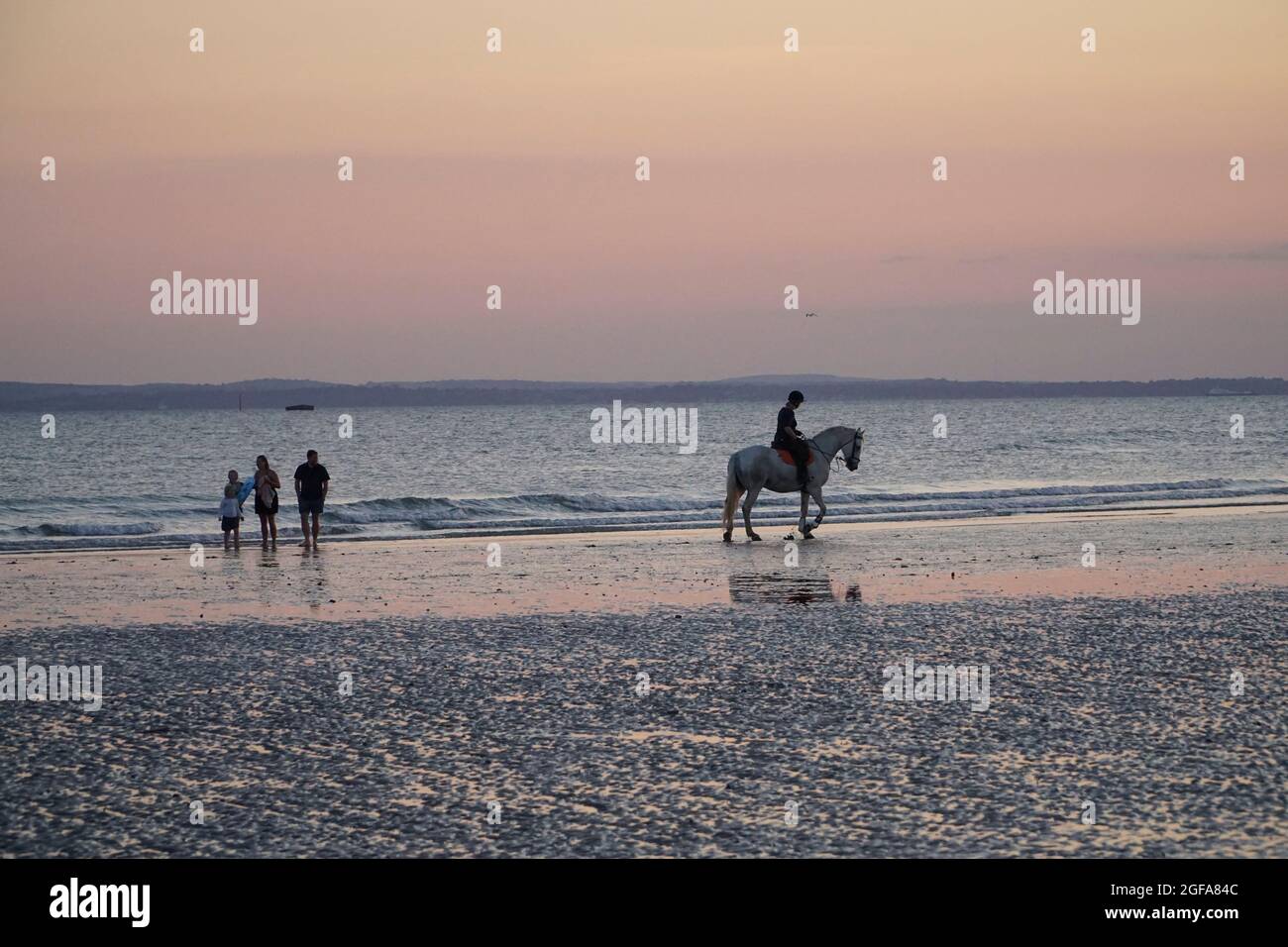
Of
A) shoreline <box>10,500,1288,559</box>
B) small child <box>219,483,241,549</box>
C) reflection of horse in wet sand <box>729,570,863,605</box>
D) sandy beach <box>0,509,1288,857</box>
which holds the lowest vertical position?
sandy beach <box>0,509,1288,857</box>

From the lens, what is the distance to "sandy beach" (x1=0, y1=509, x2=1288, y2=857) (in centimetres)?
806

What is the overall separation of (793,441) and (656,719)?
680 inches

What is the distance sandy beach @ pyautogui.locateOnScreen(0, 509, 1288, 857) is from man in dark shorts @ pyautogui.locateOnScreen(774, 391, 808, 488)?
6.23 m

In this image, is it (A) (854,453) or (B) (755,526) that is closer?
(A) (854,453)

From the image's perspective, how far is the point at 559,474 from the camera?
3199 inches

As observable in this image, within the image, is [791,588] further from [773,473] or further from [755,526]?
[755,526]

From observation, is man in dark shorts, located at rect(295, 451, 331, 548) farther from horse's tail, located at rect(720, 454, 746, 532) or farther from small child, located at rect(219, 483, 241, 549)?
horse's tail, located at rect(720, 454, 746, 532)

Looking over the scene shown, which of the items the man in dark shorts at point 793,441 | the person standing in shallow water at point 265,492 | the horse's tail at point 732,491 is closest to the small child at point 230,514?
the person standing in shallow water at point 265,492

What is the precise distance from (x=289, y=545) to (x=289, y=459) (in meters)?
78.8

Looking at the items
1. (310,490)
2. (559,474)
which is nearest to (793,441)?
(310,490)

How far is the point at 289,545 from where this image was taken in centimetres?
3031

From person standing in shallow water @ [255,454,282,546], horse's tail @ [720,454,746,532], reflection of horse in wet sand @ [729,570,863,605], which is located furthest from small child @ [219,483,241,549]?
reflection of horse in wet sand @ [729,570,863,605]
